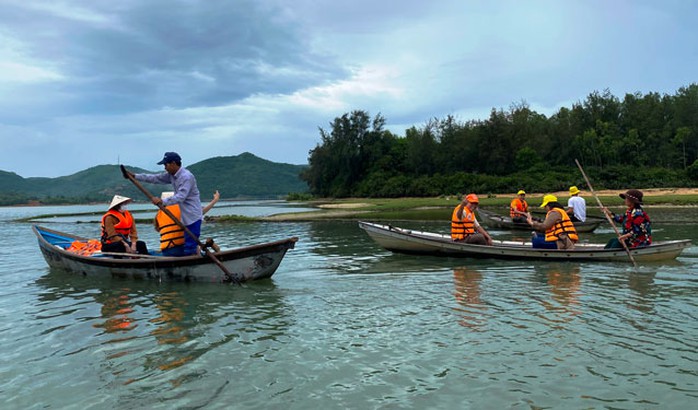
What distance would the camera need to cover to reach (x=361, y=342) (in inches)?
302

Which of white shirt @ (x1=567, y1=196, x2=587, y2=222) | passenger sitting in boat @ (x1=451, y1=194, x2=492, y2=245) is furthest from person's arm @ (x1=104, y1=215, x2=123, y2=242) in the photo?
white shirt @ (x1=567, y1=196, x2=587, y2=222)

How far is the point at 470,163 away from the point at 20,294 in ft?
248

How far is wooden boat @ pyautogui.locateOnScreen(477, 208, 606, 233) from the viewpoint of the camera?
24645mm

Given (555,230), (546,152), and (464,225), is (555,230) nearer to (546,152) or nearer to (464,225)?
(464,225)

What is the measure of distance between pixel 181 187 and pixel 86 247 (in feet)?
21.8

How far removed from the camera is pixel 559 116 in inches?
3216

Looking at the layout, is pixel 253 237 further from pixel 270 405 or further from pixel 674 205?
pixel 674 205

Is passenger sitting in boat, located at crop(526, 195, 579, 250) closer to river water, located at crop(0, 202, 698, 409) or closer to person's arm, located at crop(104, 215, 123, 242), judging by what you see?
river water, located at crop(0, 202, 698, 409)

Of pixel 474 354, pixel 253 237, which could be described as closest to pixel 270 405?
pixel 474 354

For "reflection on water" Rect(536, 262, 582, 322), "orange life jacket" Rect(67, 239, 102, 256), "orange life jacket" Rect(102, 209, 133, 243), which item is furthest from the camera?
"orange life jacket" Rect(67, 239, 102, 256)

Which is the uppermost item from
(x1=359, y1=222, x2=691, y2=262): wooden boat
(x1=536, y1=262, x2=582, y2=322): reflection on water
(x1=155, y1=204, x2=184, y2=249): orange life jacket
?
(x1=155, y1=204, x2=184, y2=249): orange life jacket

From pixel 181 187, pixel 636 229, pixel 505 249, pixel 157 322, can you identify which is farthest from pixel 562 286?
pixel 181 187

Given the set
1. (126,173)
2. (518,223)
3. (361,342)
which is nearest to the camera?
(361,342)

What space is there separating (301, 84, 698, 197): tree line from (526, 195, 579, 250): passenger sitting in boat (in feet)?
162
